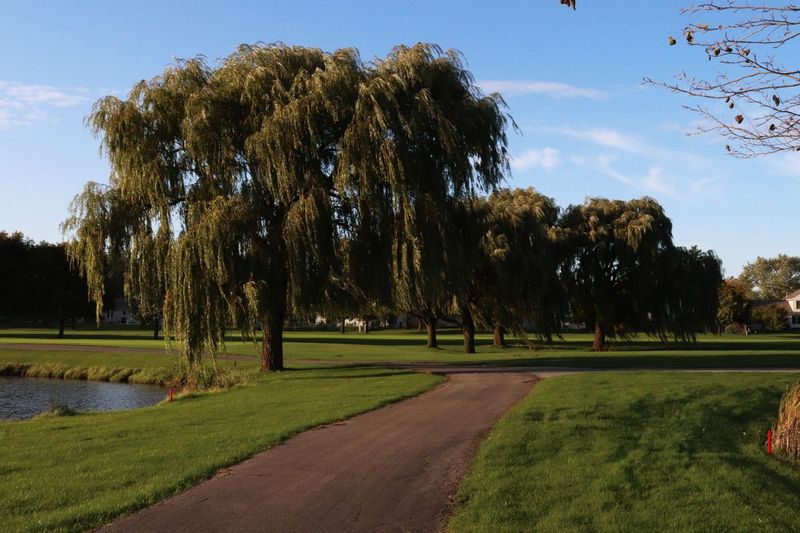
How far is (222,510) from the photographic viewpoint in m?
6.42

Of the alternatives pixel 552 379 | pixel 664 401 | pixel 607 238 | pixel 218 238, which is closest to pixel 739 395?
pixel 664 401

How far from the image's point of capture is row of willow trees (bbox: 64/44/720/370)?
1936 centimetres

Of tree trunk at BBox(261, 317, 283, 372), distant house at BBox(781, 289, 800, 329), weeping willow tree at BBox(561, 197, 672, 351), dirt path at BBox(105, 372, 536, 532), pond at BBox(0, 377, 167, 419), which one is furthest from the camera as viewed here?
distant house at BBox(781, 289, 800, 329)

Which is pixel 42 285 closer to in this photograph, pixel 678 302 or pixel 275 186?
pixel 275 186

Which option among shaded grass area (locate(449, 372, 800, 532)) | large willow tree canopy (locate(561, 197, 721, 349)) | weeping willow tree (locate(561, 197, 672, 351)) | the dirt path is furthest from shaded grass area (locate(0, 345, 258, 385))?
large willow tree canopy (locate(561, 197, 721, 349))

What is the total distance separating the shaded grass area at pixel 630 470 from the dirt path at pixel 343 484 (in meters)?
0.43

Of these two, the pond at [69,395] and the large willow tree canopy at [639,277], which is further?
the large willow tree canopy at [639,277]

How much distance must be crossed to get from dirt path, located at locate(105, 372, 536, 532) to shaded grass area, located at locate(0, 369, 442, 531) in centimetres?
45

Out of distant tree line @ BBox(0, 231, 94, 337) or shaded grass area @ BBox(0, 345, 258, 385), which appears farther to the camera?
distant tree line @ BBox(0, 231, 94, 337)

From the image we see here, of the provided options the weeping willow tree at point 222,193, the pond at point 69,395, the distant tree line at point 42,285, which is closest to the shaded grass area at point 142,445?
the weeping willow tree at point 222,193

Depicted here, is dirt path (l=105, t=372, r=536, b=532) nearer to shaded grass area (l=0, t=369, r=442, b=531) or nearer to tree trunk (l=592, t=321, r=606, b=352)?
shaded grass area (l=0, t=369, r=442, b=531)

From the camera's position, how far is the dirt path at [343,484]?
239 inches

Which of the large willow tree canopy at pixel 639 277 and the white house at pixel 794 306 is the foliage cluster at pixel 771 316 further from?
the large willow tree canopy at pixel 639 277

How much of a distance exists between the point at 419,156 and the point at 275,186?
4.58 m
